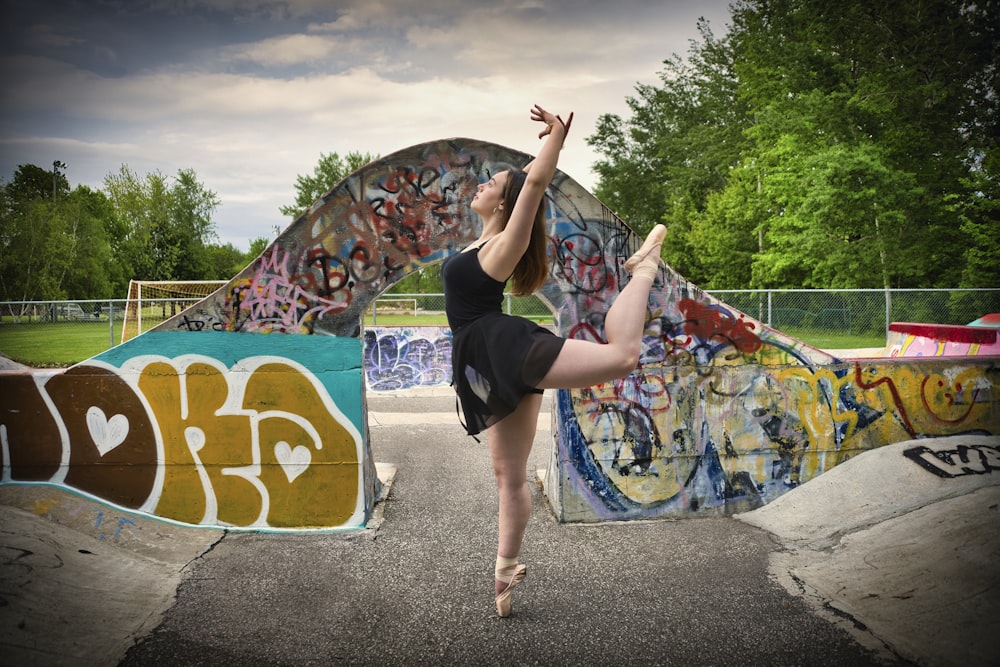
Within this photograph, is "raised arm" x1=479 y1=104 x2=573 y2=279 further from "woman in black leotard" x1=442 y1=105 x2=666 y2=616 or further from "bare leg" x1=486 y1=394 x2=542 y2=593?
"bare leg" x1=486 y1=394 x2=542 y2=593

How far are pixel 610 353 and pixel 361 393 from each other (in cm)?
267

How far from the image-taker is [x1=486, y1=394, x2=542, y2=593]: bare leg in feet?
9.08

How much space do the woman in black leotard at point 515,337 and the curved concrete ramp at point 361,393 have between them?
1760mm

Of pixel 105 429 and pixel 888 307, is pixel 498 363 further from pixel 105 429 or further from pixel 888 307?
pixel 888 307

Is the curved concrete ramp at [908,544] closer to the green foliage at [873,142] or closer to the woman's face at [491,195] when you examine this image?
the woman's face at [491,195]

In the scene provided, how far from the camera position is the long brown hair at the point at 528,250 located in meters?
2.73

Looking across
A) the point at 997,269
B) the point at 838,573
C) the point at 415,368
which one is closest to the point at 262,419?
the point at 838,573

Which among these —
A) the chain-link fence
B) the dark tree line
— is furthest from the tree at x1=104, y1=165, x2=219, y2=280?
the chain-link fence

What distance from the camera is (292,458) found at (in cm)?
452

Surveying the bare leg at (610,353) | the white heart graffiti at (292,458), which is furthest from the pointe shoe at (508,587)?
the white heart graffiti at (292,458)

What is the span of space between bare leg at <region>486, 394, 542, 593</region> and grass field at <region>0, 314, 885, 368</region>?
1179 centimetres

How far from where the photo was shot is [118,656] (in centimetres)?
271

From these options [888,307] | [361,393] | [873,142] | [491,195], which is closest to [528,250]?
[491,195]

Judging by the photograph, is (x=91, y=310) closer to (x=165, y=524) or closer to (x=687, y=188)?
(x=165, y=524)
